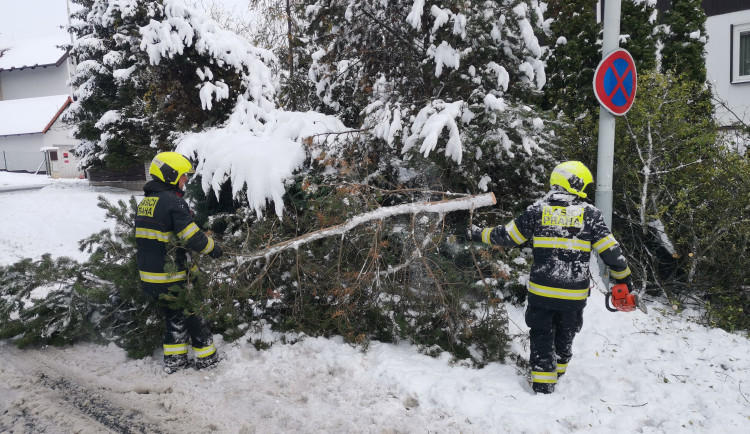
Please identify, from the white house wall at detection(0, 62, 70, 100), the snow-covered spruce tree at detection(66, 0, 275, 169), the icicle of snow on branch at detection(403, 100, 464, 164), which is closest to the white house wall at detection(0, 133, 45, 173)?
the white house wall at detection(0, 62, 70, 100)

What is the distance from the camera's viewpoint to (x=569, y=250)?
3381mm

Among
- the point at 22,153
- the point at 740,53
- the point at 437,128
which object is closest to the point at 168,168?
the point at 437,128

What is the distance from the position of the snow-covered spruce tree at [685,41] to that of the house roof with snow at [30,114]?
115 feet

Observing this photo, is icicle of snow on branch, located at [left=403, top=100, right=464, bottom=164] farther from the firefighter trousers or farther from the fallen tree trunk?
the firefighter trousers

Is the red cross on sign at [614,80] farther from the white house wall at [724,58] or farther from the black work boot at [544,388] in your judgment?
the white house wall at [724,58]

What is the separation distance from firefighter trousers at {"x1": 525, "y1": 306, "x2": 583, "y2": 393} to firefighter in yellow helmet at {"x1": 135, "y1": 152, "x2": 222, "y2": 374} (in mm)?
2707

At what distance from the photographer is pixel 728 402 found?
325 cm

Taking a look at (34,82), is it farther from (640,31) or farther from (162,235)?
(640,31)

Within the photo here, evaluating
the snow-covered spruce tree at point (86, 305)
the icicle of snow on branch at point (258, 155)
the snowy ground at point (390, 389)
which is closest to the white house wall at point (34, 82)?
the icicle of snow on branch at point (258, 155)

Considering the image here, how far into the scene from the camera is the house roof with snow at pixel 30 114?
3206 centimetres

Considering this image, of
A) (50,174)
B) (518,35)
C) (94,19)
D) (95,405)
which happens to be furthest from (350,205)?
(50,174)

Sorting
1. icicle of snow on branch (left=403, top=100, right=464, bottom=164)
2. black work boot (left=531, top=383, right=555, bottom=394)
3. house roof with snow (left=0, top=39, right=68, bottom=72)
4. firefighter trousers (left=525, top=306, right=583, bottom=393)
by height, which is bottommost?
black work boot (left=531, top=383, right=555, bottom=394)

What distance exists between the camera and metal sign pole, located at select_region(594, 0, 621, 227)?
14.8ft

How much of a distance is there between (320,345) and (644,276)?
3463 millimetres
